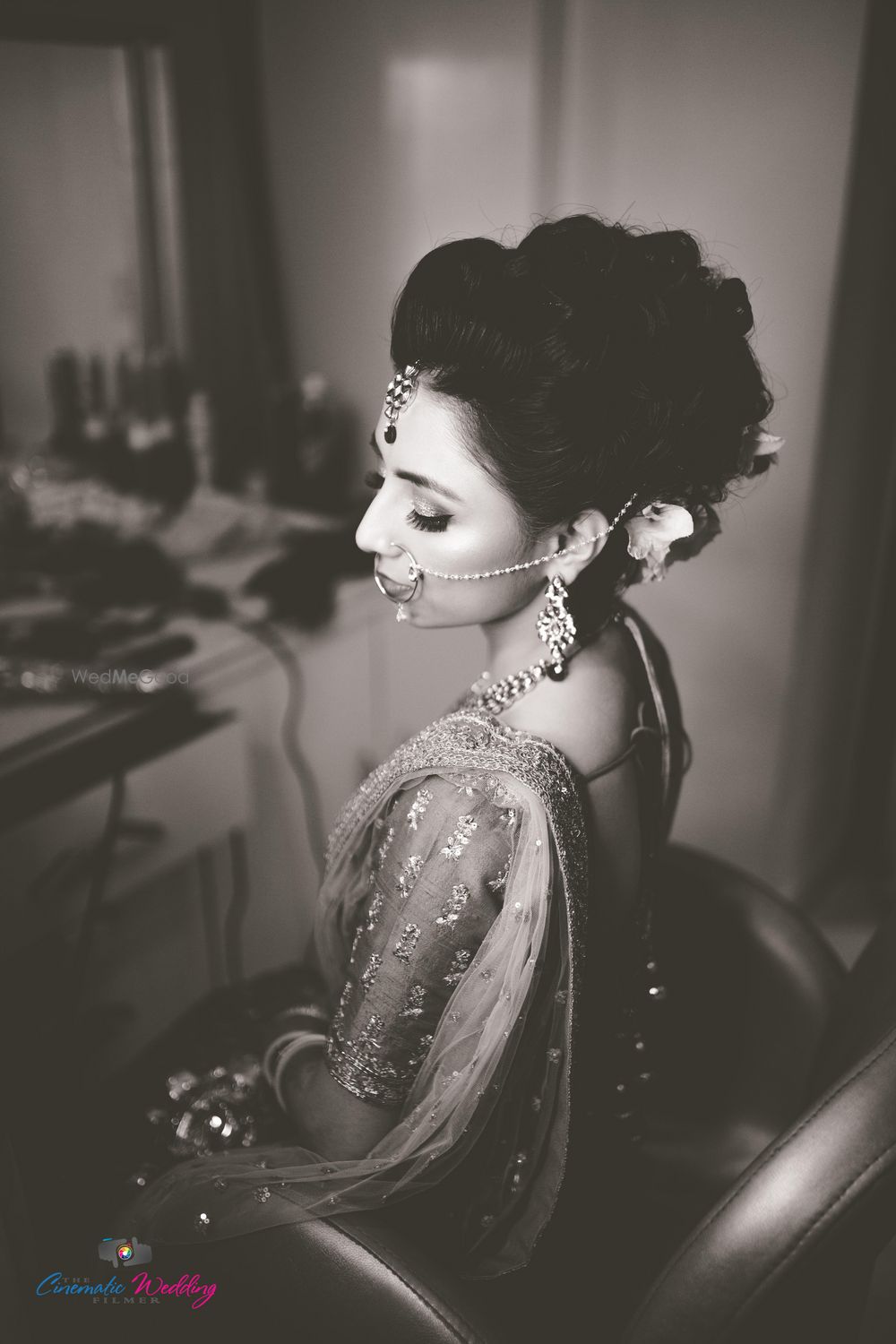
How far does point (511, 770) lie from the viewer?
0.73 m

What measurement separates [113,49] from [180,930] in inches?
58.3

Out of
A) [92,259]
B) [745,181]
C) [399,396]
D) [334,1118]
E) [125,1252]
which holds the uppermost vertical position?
[745,181]

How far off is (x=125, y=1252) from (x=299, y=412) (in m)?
1.38

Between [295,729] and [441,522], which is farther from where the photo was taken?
[295,729]

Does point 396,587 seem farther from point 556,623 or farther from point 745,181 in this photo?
point 745,181

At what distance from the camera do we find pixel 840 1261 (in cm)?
60

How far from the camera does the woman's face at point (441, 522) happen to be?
0.73m

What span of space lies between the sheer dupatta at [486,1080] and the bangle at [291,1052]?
0.06 meters

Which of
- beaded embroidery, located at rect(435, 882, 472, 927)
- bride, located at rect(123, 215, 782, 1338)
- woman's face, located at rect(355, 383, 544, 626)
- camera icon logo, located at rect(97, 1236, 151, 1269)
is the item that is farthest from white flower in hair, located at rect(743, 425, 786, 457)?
camera icon logo, located at rect(97, 1236, 151, 1269)

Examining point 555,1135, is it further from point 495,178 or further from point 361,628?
point 495,178

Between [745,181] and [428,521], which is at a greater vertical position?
[745,181]

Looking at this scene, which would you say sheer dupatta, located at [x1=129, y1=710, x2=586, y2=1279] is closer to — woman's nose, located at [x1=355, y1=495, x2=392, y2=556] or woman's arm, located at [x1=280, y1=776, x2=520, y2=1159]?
woman's arm, located at [x1=280, y1=776, x2=520, y2=1159]

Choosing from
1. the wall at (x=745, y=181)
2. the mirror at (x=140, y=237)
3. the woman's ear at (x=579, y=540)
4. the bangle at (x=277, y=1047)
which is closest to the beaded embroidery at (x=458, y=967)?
the bangle at (x=277, y=1047)

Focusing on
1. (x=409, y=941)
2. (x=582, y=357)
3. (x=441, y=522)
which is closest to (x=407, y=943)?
(x=409, y=941)
